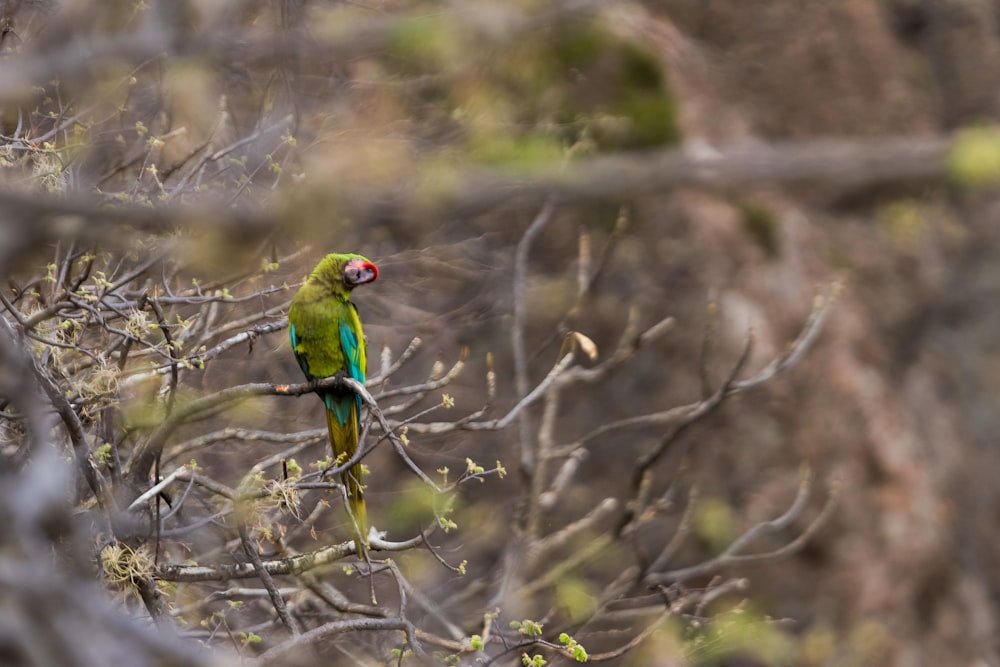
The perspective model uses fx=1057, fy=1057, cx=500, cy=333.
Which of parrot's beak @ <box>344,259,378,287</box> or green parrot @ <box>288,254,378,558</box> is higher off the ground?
parrot's beak @ <box>344,259,378,287</box>

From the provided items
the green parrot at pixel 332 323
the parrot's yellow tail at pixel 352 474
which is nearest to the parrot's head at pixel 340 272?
the green parrot at pixel 332 323

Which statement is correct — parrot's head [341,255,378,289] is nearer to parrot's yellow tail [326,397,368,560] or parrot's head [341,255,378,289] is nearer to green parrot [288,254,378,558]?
green parrot [288,254,378,558]

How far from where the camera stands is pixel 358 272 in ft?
15.9

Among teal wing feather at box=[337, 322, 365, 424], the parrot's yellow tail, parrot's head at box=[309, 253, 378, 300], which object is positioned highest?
parrot's head at box=[309, 253, 378, 300]

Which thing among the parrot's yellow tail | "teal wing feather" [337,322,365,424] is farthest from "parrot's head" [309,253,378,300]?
the parrot's yellow tail

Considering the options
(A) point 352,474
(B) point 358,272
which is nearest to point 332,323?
(B) point 358,272

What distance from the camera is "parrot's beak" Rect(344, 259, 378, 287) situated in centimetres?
484

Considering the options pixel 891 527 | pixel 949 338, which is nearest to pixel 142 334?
pixel 891 527

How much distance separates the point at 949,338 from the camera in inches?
400

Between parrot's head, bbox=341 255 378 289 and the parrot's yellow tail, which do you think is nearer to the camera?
the parrot's yellow tail

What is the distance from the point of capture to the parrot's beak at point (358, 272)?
15.9 ft

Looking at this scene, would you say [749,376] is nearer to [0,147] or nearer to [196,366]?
[196,366]

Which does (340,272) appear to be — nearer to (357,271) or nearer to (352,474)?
(357,271)

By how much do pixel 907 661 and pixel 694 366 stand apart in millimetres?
2877
